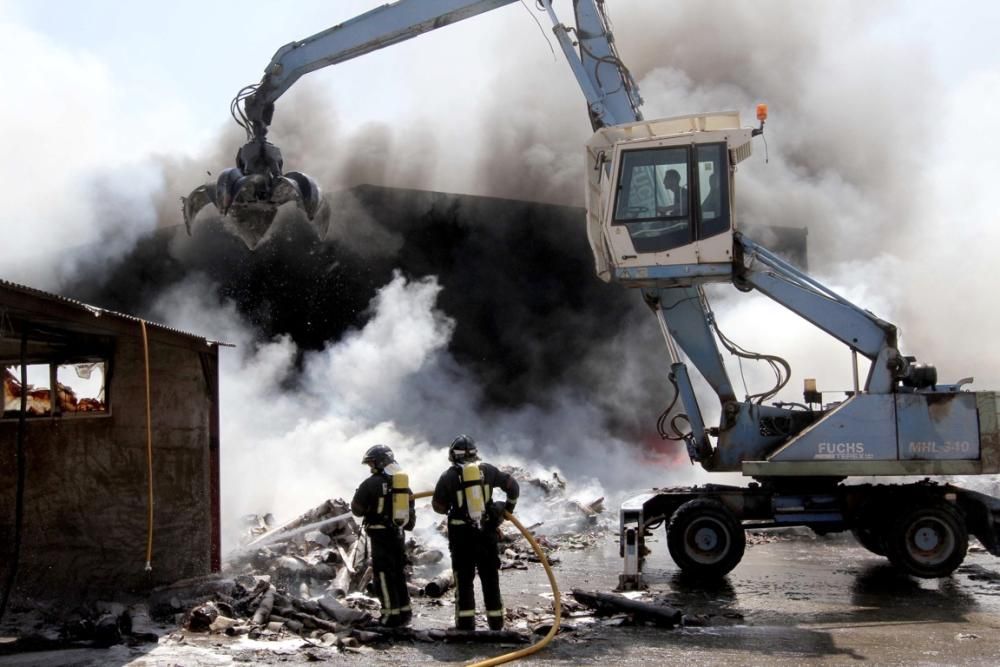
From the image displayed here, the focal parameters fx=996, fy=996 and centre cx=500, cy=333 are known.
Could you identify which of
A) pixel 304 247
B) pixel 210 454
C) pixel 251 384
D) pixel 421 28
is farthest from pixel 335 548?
pixel 304 247

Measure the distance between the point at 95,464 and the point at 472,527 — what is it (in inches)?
128

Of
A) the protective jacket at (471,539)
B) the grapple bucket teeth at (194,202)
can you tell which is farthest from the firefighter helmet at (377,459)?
the grapple bucket teeth at (194,202)

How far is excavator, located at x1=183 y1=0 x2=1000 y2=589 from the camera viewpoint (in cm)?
882

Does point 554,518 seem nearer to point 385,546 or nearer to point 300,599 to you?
point 300,599

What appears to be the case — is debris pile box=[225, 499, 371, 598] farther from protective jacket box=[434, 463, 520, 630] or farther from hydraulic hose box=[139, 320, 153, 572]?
protective jacket box=[434, 463, 520, 630]

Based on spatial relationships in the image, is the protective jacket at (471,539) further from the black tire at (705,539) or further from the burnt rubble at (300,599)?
the black tire at (705,539)

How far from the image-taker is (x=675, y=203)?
884cm

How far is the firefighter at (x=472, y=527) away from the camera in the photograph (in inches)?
284

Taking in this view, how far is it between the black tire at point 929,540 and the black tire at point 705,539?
1413mm

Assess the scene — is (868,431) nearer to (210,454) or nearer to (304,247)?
(210,454)

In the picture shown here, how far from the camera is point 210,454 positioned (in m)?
9.09

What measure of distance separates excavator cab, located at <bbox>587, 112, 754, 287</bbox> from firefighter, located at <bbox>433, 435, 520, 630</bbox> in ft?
8.39

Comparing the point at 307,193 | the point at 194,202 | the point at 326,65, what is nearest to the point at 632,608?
the point at 307,193

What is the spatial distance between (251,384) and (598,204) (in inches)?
383
